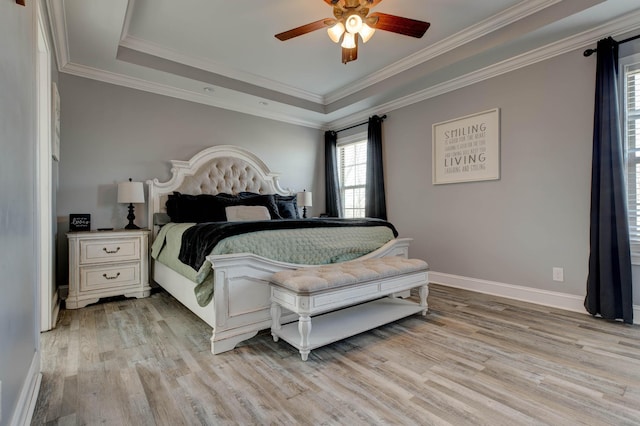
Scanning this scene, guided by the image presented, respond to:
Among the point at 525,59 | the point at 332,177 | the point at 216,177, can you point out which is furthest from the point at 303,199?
the point at 525,59

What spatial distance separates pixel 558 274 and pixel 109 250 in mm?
4445

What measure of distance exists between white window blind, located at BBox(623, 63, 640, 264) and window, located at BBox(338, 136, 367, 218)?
3010mm

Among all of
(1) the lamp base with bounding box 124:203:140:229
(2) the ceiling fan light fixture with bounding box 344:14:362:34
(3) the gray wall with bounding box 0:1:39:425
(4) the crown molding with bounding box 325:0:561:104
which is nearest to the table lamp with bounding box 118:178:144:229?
(1) the lamp base with bounding box 124:203:140:229

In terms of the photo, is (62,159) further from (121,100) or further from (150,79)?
(150,79)

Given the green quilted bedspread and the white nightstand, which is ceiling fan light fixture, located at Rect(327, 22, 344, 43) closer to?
the green quilted bedspread

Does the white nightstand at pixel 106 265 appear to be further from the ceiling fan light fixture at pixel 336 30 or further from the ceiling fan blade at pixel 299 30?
the ceiling fan light fixture at pixel 336 30

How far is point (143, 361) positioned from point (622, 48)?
442cm

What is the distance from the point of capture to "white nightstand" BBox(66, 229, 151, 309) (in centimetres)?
299

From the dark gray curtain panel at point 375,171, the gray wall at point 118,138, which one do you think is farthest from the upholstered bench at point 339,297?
the gray wall at point 118,138

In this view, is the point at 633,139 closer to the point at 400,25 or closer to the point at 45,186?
the point at 400,25

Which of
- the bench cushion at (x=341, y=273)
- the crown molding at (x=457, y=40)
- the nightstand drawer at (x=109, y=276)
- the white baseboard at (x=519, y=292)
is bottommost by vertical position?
the white baseboard at (x=519, y=292)

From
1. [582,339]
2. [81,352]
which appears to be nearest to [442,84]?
[582,339]

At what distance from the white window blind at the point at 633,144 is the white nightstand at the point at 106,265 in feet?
15.0

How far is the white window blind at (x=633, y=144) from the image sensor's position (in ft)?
8.53
